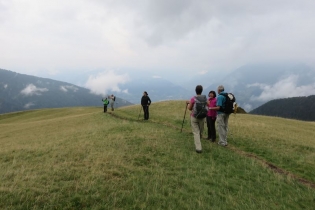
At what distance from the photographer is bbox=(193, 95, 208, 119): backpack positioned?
47.9 feet

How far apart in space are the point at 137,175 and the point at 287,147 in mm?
14294

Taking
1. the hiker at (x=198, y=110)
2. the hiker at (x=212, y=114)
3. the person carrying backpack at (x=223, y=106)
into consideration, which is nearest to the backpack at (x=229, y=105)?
the person carrying backpack at (x=223, y=106)

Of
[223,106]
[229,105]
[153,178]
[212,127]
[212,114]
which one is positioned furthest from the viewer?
[212,127]

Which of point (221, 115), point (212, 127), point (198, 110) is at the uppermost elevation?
point (198, 110)

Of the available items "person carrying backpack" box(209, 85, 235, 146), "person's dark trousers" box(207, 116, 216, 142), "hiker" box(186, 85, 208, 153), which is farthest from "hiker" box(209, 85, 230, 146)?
"hiker" box(186, 85, 208, 153)

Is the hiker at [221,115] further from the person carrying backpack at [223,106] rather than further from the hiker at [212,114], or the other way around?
the hiker at [212,114]

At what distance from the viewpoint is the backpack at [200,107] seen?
14594mm

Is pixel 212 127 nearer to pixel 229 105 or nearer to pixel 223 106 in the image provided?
pixel 223 106

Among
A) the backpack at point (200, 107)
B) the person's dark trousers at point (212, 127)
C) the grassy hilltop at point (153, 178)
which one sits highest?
the backpack at point (200, 107)

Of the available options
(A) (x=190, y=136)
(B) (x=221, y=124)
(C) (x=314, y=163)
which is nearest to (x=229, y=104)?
(B) (x=221, y=124)

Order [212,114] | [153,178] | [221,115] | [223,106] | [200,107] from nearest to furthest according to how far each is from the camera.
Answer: [153,178]
[200,107]
[223,106]
[221,115]
[212,114]

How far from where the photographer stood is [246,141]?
1997 cm

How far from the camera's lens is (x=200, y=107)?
47.9 ft

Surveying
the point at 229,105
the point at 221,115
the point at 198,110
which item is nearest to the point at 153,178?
the point at 198,110
